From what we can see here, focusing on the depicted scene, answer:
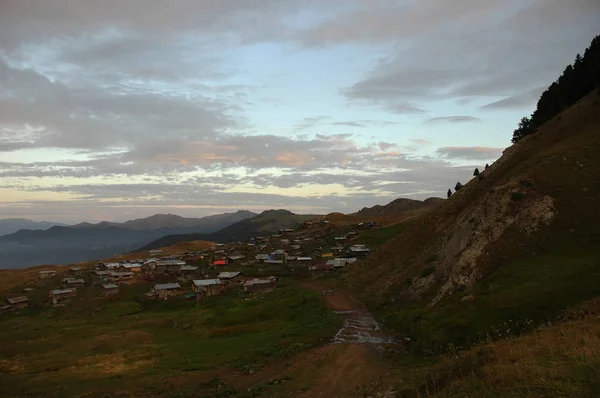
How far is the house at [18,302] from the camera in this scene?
351 ft

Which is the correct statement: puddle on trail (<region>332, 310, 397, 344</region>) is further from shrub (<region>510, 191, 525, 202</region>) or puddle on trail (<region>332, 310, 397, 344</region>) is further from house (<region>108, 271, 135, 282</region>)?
house (<region>108, 271, 135, 282</region>)

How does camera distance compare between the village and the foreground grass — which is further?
the village

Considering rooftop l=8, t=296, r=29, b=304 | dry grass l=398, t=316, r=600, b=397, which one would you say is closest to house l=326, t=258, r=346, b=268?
dry grass l=398, t=316, r=600, b=397

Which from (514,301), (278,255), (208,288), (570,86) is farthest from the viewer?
(278,255)

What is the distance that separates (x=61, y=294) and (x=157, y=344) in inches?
3094

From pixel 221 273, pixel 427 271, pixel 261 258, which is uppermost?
pixel 427 271

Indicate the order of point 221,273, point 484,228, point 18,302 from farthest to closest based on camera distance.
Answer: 1. point 221,273
2. point 18,302
3. point 484,228

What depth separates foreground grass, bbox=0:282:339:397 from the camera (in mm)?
35375

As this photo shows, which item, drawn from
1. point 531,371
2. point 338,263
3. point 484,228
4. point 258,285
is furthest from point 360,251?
point 531,371

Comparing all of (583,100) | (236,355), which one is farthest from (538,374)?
(583,100)

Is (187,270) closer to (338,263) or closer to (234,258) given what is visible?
(234,258)

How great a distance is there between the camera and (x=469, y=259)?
41875 mm

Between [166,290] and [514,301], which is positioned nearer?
[514,301]

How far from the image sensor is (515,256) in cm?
3953
